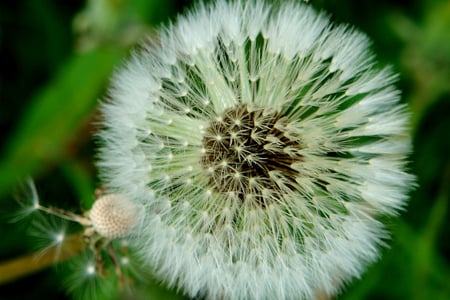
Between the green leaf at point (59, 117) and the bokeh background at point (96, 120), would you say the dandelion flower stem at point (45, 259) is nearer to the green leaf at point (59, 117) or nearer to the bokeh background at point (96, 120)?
the bokeh background at point (96, 120)

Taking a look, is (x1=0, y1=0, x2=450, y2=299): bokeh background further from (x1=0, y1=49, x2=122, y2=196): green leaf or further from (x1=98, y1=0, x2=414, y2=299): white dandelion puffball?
(x1=98, y1=0, x2=414, y2=299): white dandelion puffball

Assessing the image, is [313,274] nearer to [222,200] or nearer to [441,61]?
[222,200]

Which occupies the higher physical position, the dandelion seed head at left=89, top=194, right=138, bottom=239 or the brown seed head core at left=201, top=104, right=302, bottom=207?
the brown seed head core at left=201, top=104, right=302, bottom=207

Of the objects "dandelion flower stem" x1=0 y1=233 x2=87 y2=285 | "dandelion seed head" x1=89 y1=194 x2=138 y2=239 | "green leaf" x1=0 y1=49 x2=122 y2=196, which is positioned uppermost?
"green leaf" x1=0 y1=49 x2=122 y2=196

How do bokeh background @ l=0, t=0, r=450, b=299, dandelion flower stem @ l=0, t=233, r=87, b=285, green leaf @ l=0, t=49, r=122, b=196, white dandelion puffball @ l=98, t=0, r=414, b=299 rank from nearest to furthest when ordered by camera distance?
white dandelion puffball @ l=98, t=0, r=414, b=299, dandelion flower stem @ l=0, t=233, r=87, b=285, bokeh background @ l=0, t=0, r=450, b=299, green leaf @ l=0, t=49, r=122, b=196

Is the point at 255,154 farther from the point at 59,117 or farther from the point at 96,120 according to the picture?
the point at 59,117

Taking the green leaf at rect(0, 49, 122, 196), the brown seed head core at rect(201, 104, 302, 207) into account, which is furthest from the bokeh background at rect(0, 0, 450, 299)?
the brown seed head core at rect(201, 104, 302, 207)

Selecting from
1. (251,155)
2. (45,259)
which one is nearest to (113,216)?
(251,155)
